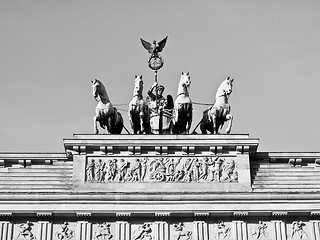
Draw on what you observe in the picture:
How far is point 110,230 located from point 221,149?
16.9ft

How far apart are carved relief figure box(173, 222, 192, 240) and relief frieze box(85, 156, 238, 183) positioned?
184 cm

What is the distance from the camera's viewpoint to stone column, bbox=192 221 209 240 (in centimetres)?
3278

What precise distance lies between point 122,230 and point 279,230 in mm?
5593

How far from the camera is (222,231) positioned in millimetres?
32938

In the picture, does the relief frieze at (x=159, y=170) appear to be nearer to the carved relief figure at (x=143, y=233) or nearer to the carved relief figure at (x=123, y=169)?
the carved relief figure at (x=123, y=169)

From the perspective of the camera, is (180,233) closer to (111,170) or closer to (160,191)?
(160,191)

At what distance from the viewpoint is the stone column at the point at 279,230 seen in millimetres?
32844

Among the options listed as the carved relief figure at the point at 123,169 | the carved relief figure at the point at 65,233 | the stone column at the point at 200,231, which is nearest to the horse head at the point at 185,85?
the carved relief figure at the point at 123,169

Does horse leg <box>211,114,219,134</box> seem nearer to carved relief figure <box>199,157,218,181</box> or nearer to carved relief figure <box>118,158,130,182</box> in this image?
carved relief figure <box>199,157,218,181</box>

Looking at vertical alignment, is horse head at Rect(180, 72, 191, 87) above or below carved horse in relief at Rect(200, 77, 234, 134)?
above

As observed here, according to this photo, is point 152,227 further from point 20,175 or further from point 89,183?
point 20,175

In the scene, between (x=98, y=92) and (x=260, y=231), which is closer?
(x=260, y=231)

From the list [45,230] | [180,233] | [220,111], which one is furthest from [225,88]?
[45,230]

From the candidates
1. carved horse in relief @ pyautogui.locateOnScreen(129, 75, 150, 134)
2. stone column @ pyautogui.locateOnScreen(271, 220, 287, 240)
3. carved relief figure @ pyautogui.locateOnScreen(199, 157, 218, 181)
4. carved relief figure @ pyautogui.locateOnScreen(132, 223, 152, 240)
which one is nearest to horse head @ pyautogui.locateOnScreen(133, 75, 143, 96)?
carved horse in relief @ pyautogui.locateOnScreen(129, 75, 150, 134)
